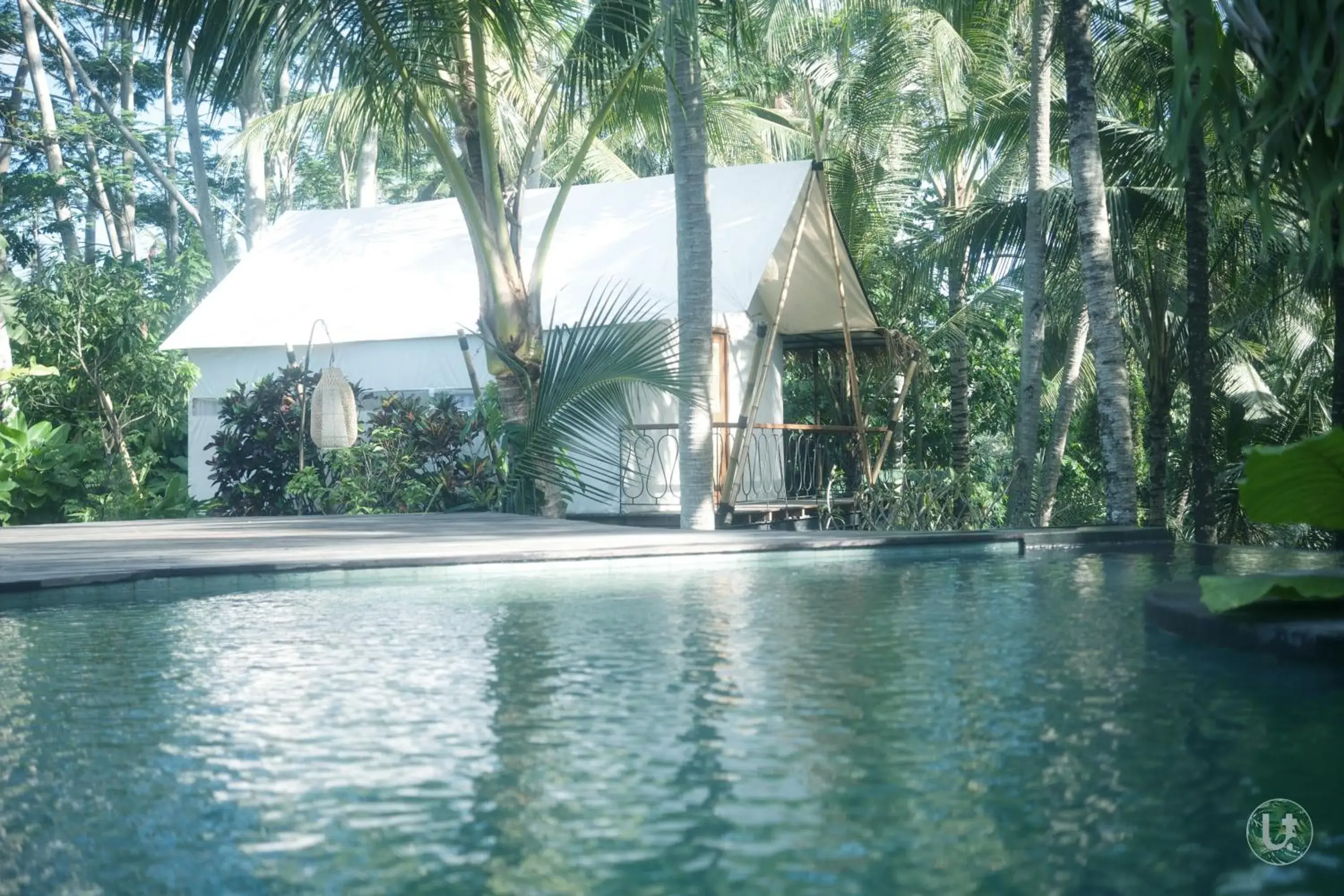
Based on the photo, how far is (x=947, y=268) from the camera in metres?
18.4

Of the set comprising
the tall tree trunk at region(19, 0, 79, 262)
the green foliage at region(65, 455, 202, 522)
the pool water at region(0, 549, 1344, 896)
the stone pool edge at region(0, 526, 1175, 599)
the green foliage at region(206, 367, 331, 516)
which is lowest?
the pool water at region(0, 549, 1344, 896)

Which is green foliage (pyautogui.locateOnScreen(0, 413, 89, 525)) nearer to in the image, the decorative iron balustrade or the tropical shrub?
the tropical shrub

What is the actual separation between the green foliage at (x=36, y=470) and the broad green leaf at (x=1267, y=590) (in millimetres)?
12571

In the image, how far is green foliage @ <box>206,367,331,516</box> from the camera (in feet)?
47.8

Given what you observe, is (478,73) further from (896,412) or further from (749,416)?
(896,412)

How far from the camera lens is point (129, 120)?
33562mm

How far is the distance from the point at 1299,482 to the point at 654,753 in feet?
9.09

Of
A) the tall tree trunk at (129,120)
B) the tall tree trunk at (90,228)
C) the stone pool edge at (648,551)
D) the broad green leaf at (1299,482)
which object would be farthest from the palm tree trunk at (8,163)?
the broad green leaf at (1299,482)

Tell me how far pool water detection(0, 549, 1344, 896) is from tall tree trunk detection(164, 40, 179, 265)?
104 ft

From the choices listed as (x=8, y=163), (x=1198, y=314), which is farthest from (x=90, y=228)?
(x=1198, y=314)

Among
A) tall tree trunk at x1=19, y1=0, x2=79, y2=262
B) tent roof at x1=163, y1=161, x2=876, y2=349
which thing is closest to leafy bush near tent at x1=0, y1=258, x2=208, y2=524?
tent roof at x1=163, y1=161, x2=876, y2=349

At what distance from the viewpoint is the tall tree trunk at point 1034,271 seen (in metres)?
14.1

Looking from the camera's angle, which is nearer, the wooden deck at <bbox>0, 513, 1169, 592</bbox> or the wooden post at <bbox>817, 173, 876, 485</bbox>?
the wooden deck at <bbox>0, 513, 1169, 592</bbox>

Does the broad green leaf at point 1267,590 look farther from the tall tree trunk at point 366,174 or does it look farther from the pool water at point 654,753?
the tall tree trunk at point 366,174
